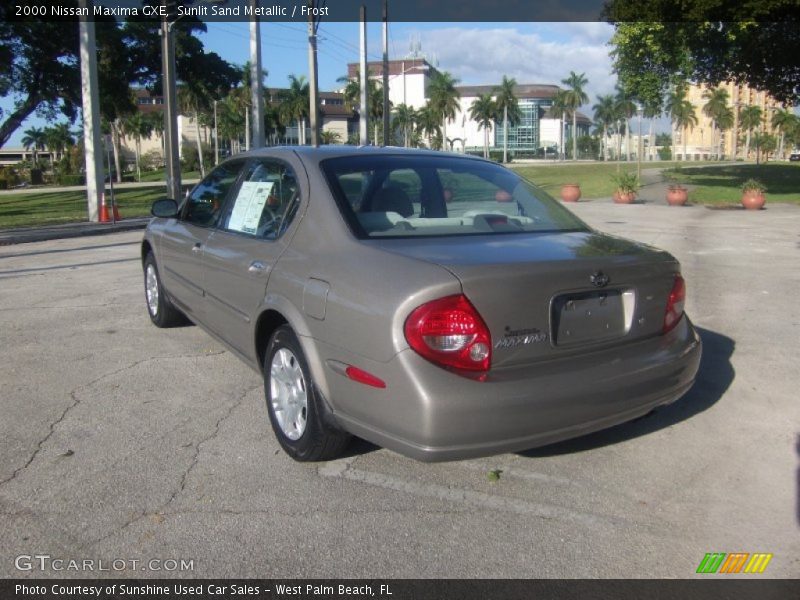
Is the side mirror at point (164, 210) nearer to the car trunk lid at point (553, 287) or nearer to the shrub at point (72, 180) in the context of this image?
the car trunk lid at point (553, 287)

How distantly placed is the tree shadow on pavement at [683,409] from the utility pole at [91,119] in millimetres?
18613

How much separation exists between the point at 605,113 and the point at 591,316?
13665 cm

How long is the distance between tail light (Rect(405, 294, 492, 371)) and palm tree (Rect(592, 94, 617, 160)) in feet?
425

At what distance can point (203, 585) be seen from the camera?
2816 millimetres

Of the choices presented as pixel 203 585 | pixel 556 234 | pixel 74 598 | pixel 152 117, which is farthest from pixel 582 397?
pixel 152 117

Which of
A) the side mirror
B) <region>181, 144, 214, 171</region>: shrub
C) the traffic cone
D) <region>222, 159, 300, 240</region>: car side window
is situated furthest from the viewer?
<region>181, 144, 214, 171</region>: shrub

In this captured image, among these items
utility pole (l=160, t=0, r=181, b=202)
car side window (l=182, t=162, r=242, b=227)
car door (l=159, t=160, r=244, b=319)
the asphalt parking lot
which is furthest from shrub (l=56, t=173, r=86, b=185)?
the asphalt parking lot

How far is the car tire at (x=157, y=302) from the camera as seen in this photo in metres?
6.50

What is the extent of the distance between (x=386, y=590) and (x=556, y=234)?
83.0 inches

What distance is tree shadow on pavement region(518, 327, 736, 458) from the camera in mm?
4086

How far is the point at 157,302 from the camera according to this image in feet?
21.9

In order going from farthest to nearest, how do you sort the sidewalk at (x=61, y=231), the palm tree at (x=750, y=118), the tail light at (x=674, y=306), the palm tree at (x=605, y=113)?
the palm tree at (x=605, y=113), the palm tree at (x=750, y=118), the sidewalk at (x=61, y=231), the tail light at (x=674, y=306)

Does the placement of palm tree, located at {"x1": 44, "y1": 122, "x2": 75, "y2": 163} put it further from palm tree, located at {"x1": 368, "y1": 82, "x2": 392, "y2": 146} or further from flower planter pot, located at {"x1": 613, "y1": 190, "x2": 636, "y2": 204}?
flower planter pot, located at {"x1": 613, "y1": 190, "x2": 636, "y2": 204}

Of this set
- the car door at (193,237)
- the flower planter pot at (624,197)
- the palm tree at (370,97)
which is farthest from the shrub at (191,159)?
the car door at (193,237)
